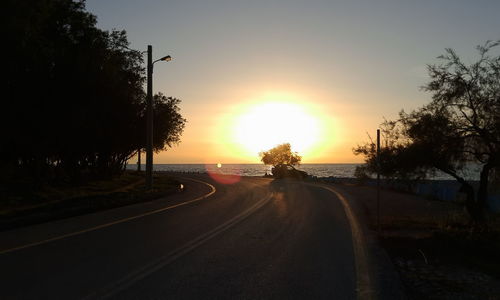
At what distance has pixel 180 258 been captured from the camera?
9.05 metres

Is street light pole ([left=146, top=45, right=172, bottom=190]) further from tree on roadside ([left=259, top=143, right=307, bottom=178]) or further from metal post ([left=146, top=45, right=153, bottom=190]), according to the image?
tree on roadside ([left=259, top=143, right=307, bottom=178])

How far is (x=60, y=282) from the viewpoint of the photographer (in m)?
7.19

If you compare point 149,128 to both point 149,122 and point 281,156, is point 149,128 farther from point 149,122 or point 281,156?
point 281,156

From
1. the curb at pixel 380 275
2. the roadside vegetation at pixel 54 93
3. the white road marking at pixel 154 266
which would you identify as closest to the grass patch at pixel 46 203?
the roadside vegetation at pixel 54 93

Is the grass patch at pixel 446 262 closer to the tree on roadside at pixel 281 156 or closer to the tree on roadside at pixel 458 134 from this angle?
the tree on roadside at pixel 458 134

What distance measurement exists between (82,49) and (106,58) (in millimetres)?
2077

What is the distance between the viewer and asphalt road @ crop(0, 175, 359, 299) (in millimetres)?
6836

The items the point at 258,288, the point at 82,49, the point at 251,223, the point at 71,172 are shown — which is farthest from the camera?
the point at 71,172

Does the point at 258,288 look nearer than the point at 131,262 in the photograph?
Yes

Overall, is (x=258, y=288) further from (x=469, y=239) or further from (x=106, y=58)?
(x=106, y=58)

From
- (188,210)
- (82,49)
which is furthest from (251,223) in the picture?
(82,49)

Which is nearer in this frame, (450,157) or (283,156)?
(450,157)

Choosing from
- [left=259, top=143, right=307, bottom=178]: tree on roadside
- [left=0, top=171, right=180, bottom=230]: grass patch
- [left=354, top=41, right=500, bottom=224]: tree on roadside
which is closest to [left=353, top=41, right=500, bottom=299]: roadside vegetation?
[left=354, top=41, right=500, bottom=224]: tree on roadside

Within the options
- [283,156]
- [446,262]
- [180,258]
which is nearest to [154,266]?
[180,258]
